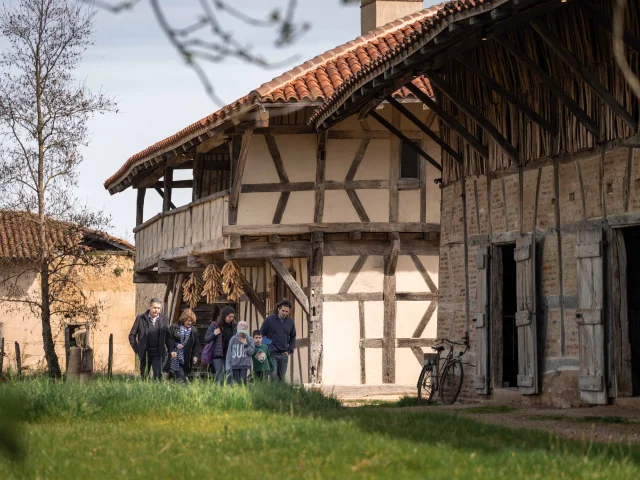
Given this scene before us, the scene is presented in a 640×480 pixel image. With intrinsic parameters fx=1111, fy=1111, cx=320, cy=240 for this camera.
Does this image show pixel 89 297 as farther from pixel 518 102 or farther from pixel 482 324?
pixel 518 102

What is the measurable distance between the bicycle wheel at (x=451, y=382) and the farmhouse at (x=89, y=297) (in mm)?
17882

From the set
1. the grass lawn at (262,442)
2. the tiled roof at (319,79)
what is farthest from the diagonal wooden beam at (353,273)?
the grass lawn at (262,442)

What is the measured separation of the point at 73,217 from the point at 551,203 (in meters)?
15.7

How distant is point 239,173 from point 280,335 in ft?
14.3

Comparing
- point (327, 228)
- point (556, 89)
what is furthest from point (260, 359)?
point (556, 89)

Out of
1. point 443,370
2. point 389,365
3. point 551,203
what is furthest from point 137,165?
point 551,203

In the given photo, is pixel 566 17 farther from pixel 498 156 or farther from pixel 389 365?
pixel 389 365

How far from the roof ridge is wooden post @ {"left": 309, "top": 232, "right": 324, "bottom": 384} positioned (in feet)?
9.12

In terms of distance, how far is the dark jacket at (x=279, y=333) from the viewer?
A: 53.3ft

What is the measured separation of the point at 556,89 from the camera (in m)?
11.9

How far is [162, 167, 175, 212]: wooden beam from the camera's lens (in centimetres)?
A: 2450

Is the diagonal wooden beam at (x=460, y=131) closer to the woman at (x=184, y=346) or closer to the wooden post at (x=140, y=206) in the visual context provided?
the woman at (x=184, y=346)

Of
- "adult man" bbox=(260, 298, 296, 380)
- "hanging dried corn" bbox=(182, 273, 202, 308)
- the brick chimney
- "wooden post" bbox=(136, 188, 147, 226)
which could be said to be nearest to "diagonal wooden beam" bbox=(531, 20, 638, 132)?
"adult man" bbox=(260, 298, 296, 380)

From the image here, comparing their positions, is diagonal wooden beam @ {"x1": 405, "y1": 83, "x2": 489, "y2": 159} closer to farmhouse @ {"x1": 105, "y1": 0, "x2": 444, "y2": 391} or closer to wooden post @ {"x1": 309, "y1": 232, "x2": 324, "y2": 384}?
farmhouse @ {"x1": 105, "y1": 0, "x2": 444, "y2": 391}
